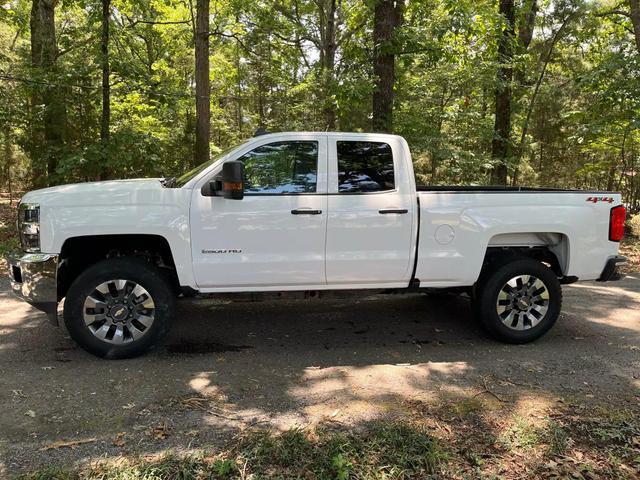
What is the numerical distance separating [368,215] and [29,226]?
299 centimetres

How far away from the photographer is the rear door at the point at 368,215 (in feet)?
15.2

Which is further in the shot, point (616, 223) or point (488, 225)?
point (616, 223)

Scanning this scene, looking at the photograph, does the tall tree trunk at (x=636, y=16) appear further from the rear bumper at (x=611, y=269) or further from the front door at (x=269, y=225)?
the front door at (x=269, y=225)

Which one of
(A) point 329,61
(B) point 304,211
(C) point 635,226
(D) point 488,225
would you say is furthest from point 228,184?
(A) point 329,61

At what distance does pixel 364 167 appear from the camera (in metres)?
4.80

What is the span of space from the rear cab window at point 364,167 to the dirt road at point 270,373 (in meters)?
1.58

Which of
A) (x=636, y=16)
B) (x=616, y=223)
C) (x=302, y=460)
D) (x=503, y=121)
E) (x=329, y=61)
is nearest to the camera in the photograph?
(x=302, y=460)

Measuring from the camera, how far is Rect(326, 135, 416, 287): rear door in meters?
4.64

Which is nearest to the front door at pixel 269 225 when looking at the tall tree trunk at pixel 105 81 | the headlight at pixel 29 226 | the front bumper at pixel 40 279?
the front bumper at pixel 40 279

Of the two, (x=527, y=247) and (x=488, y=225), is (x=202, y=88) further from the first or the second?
(x=527, y=247)

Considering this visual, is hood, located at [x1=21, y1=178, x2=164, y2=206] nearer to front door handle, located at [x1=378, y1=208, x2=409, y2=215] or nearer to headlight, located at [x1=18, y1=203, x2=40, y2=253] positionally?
headlight, located at [x1=18, y1=203, x2=40, y2=253]

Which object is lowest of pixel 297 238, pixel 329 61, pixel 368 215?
pixel 297 238

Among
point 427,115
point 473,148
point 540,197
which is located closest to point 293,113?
point 427,115

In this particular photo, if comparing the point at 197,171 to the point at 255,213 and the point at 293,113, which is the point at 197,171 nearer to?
the point at 255,213
